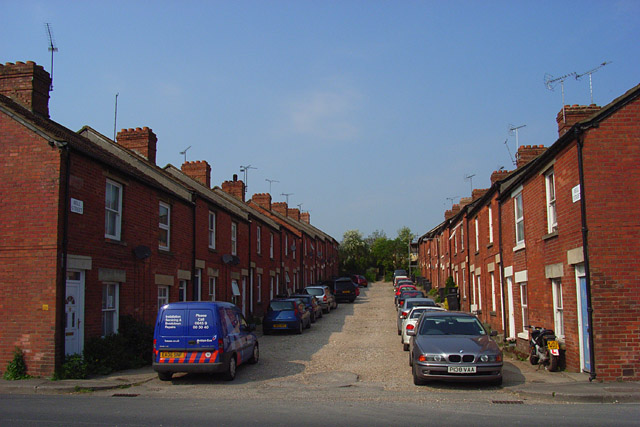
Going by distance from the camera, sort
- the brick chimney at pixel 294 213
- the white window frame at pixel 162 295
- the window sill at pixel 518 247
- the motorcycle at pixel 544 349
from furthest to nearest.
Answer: the brick chimney at pixel 294 213, the white window frame at pixel 162 295, the window sill at pixel 518 247, the motorcycle at pixel 544 349

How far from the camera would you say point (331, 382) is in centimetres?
1224

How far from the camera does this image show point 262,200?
42.3 metres

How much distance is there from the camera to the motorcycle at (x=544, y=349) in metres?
12.5

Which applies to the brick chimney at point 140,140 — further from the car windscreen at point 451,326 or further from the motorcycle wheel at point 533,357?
the motorcycle wheel at point 533,357

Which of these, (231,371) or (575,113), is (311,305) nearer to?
(231,371)

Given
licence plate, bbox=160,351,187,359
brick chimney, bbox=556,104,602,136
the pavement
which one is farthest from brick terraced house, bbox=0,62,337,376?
brick chimney, bbox=556,104,602,136

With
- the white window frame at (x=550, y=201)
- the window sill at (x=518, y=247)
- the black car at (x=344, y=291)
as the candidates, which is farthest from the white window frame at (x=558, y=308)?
the black car at (x=344, y=291)

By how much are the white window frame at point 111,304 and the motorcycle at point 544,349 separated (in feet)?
34.8

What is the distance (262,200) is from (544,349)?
31.1 metres

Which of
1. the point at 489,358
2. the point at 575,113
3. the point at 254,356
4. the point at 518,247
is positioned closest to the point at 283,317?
the point at 254,356

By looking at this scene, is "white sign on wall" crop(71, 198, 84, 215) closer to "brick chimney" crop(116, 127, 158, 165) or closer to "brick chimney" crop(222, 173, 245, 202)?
"brick chimney" crop(116, 127, 158, 165)

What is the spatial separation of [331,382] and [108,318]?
6.33 m

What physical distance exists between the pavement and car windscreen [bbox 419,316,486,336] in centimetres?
123

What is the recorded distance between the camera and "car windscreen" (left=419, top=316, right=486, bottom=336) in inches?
494
